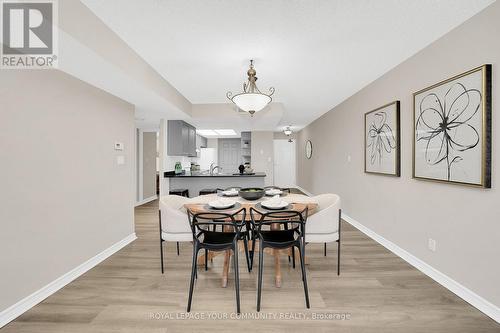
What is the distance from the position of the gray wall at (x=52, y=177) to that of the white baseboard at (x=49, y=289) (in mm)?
50

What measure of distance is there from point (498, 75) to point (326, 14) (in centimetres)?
139

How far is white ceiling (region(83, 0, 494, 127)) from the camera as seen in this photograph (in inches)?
70.0

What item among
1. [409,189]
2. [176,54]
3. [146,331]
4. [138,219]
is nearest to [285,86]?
[176,54]

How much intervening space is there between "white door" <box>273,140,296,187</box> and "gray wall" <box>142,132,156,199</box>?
465cm

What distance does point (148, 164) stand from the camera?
267 inches

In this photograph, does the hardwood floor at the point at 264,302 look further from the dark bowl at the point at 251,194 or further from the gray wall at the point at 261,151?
the gray wall at the point at 261,151

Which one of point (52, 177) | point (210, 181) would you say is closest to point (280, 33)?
point (52, 177)

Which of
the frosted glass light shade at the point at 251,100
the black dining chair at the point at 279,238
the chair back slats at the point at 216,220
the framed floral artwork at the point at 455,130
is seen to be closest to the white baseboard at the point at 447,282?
→ the framed floral artwork at the point at 455,130

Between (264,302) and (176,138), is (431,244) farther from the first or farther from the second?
(176,138)

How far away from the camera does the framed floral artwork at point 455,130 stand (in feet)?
5.86

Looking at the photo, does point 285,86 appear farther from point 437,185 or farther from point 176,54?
point 437,185

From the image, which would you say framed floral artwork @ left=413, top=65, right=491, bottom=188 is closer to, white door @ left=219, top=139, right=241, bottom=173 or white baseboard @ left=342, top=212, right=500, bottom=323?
white baseboard @ left=342, top=212, right=500, bottom=323
